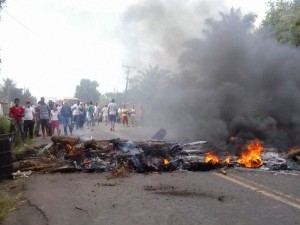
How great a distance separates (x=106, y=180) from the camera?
816 centimetres

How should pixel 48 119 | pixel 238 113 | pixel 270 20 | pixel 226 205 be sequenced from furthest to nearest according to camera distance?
pixel 270 20, pixel 48 119, pixel 238 113, pixel 226 205

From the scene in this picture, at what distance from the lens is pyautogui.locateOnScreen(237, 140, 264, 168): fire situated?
9.84 metres

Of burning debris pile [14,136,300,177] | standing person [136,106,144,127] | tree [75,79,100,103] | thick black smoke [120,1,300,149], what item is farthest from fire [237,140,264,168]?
tree [75,79,100,103]

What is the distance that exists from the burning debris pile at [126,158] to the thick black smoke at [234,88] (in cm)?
353

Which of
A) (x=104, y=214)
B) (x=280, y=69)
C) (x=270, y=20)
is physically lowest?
(x=104, y=214)

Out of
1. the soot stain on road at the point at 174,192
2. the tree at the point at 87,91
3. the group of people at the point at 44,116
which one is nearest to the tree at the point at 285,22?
the group of people at the point at 44,116

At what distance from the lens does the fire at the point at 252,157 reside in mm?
9836

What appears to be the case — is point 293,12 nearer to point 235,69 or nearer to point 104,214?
point 235,69

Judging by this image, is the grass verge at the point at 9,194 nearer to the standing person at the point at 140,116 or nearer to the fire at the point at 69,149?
the fire at the point at 69,149

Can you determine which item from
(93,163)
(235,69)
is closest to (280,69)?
(235,69)

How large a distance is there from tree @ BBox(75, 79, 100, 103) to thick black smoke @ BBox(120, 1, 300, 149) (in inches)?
2591

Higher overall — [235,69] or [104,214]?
[235,69]

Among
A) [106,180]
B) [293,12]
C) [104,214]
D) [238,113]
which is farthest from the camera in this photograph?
[293,12]

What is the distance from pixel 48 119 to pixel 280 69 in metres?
10.7
